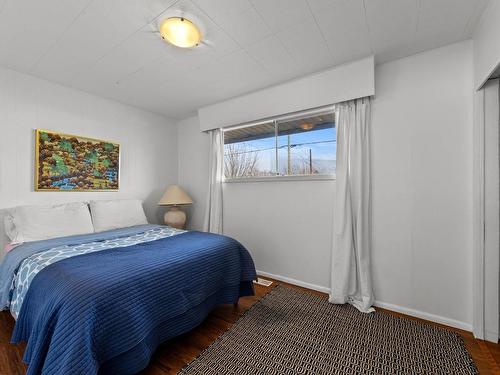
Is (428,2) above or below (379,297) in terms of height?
above

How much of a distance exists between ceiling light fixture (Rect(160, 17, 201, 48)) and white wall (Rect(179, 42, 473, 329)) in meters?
1.82

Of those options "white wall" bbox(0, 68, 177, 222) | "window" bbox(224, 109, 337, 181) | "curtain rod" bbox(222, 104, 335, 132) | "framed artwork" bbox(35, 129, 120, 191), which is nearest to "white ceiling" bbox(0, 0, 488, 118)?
"white wall" bbox(0, 68, 177, 222)

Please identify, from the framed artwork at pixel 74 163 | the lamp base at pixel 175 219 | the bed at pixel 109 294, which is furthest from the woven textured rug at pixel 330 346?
the framed artwork at pixel 74 163

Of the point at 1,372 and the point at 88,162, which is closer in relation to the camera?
the point at 1,372

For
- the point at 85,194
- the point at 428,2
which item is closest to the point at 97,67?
the point at 85,194

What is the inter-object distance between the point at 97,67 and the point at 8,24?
0.67m

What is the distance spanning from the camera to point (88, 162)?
2908 mm

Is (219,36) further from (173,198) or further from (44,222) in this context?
(44,222)

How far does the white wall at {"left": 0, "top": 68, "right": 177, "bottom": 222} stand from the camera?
2.34m

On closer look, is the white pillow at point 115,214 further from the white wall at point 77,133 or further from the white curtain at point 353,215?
the white curtain at point 353,215

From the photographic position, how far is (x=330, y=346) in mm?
1700

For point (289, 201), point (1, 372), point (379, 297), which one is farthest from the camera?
point (289, 201)

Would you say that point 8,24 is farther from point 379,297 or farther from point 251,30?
point 379,297

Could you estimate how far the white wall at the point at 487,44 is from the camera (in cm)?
145
